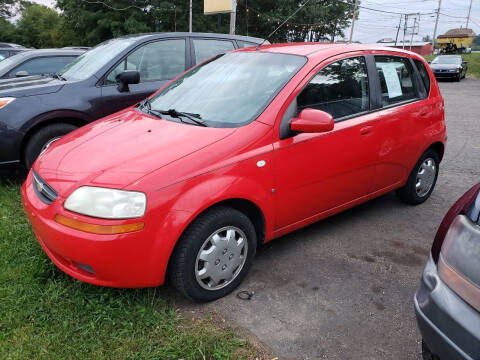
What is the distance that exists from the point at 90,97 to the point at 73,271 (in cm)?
272

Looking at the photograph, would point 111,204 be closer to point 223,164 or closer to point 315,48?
point 223,164

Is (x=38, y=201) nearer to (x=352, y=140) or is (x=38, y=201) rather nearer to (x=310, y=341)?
(x=310, y=341)

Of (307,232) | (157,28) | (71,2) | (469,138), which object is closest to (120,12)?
(157,28)

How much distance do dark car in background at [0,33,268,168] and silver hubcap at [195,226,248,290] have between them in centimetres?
258

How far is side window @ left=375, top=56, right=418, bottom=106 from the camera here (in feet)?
11.8

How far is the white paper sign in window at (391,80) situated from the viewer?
3641 millimetres

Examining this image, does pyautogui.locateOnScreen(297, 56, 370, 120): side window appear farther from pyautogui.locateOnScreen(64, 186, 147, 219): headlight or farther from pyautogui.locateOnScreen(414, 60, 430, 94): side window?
pyautogui.locateOnScreen(64, 186, 147, 219): headlight

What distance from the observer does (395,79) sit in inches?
147

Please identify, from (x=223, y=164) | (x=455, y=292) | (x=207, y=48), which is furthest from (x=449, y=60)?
(x=455, y=292)

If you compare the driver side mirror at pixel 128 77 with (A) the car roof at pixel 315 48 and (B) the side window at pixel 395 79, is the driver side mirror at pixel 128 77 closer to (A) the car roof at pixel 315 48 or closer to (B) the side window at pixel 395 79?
(A) the car roof at pixel 315 48

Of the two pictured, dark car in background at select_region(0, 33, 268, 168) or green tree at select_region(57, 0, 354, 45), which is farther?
green tree at select_region(57, 0, 354, 45)

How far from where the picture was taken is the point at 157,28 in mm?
34406

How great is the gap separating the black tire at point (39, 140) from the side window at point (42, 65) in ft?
9.17

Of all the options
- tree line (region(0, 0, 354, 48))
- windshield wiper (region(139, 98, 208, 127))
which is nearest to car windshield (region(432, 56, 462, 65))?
tree line (region(0, 0, 354, 48))
